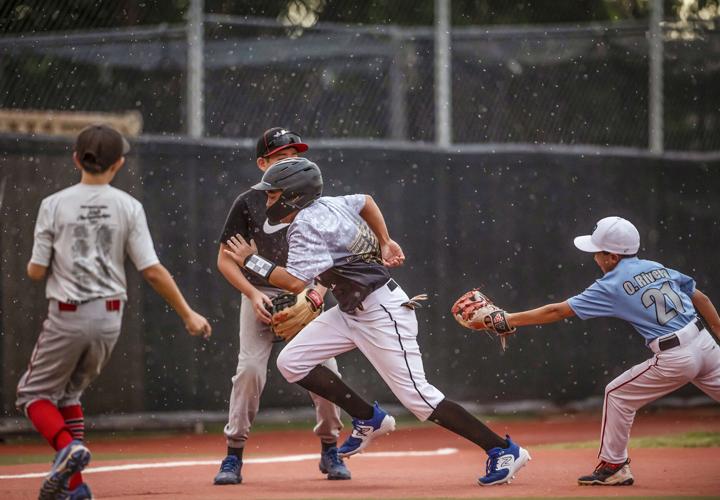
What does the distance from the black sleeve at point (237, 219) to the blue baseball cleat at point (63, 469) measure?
206cm

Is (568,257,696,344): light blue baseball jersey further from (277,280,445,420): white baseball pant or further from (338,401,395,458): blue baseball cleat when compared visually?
(338,401,395,458): blue baseball cleat

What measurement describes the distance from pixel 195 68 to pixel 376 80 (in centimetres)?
180

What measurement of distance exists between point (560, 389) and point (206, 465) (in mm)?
4202

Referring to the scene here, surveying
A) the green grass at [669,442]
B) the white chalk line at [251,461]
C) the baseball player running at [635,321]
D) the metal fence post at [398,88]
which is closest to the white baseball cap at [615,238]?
the baseball player running at [635,321]

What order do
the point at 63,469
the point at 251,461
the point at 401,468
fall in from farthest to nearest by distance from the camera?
1. the point at 251,461
2. the point at 401,468
3. the point at 63,469

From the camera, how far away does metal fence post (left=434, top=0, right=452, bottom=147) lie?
1152cm

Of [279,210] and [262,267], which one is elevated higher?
[279,210]

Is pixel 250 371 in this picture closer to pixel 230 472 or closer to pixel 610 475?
pixel 230 472

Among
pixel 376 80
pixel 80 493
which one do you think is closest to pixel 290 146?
pixel 80 493

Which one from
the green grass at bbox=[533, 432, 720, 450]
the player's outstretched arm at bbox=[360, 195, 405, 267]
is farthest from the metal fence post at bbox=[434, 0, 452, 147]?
the player's outstretched arm at bbox=[360, 195, 405, 267]

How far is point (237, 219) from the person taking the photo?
7777 millimetres

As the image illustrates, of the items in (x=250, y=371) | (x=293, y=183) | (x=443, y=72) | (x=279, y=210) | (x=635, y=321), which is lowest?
(x=250, y=371)

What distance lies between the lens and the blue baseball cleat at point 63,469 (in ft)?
19.5

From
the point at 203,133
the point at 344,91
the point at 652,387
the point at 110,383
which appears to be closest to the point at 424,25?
the point at 344,91
